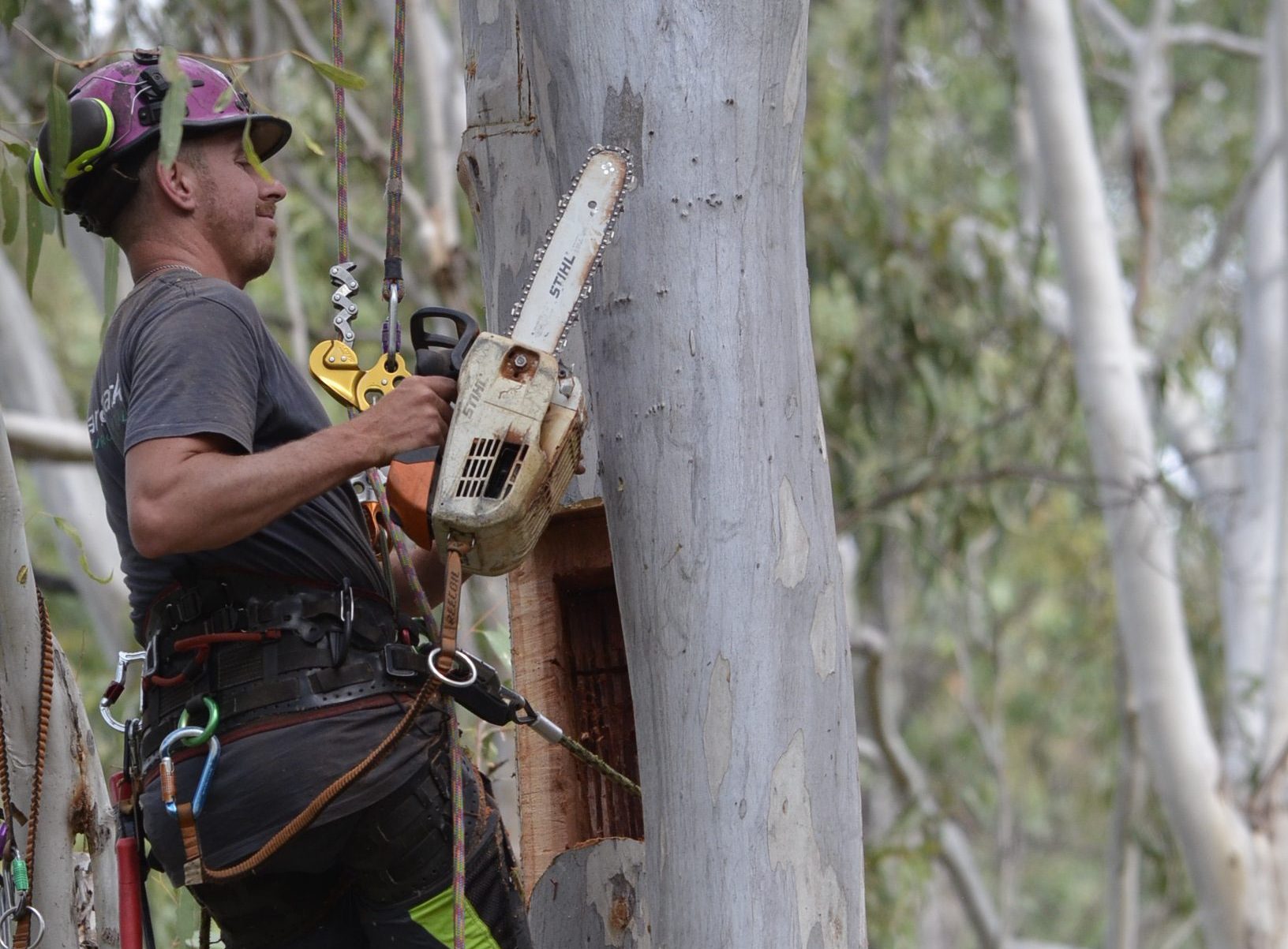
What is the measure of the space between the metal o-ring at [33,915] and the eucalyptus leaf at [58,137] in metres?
0.94

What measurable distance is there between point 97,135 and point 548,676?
3.34 ft

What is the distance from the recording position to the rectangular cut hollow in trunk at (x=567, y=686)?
8.11ft

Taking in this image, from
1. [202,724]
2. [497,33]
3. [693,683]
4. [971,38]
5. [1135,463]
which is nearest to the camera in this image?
[693,683]

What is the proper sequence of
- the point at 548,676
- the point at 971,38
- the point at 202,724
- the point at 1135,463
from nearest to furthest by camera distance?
1. the point at 202,724
2. the point at 548,676
3. the point at 1135,463
4. the point at 971,38

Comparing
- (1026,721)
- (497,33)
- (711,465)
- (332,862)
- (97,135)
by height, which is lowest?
(1026,721)

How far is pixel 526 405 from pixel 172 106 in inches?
22.8

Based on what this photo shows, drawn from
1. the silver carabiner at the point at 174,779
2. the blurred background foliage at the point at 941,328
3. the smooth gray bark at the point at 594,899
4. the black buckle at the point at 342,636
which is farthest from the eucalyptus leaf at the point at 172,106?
the blurred background foliage at the point at 941,328

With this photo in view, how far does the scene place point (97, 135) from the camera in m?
2.11

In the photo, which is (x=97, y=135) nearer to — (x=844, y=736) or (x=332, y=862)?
(x=332, y=862)

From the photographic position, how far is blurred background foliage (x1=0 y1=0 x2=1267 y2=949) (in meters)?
6.80

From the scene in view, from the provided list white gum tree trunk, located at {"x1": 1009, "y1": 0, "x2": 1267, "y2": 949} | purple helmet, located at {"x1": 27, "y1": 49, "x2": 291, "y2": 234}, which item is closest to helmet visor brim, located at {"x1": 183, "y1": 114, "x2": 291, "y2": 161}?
purple helmet, located at {"x1": 27, "y1": 49, "x2": 291, "y2": 234}

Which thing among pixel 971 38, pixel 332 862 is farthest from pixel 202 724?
pixel 971 38

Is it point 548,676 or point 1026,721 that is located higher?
point 548,676

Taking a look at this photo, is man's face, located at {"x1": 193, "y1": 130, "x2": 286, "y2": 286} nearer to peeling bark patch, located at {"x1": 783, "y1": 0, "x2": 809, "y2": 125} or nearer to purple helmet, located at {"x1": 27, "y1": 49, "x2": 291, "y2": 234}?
purple helmet, located at {"x1": 27, "y1": 49, "x2": 291, "y2": 234}
